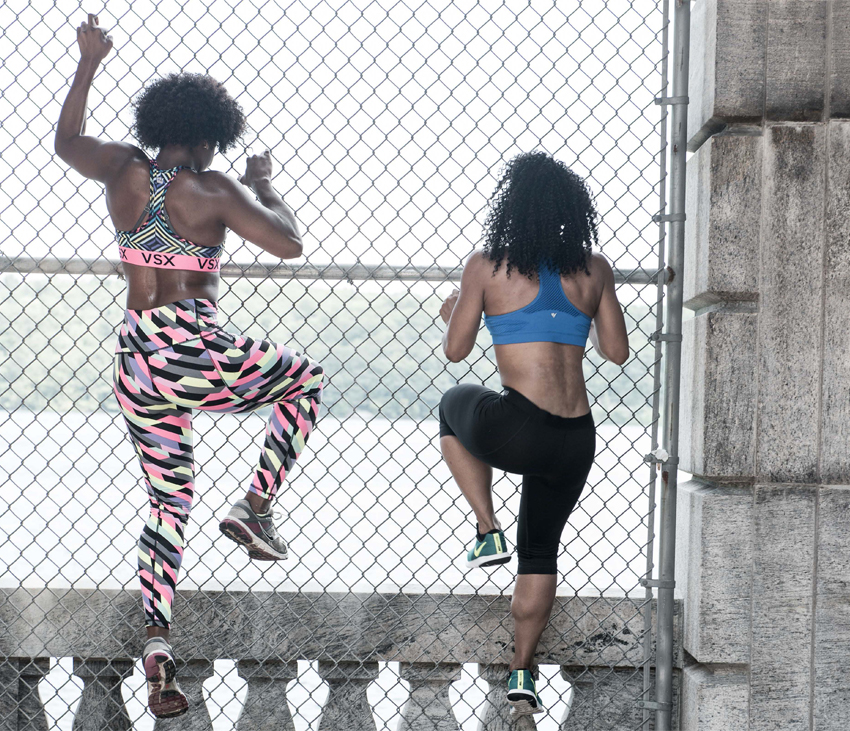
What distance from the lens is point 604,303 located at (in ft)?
9.18

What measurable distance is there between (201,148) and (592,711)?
2652 millimetres

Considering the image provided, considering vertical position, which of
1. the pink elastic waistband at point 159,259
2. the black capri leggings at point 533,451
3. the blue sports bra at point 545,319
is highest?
the pink elastic waistband at point 159,259

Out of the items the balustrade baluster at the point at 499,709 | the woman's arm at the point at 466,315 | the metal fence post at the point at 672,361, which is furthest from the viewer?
the balustrade baluster at the point at 499,709

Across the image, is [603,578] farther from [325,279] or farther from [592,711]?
[325,279]

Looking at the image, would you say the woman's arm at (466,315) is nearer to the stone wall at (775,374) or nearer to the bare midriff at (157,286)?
the stone wall at (775,374)

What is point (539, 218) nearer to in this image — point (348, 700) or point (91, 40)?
point (91, 40)

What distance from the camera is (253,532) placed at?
269 cm

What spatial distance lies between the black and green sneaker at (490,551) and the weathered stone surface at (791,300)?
96 centimetres

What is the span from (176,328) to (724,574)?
84.4 inches

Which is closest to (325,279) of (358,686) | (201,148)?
(201,148)

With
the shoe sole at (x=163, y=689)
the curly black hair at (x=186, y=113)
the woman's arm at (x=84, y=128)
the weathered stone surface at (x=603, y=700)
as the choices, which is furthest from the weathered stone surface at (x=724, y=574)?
the woman's arm at (x=84, y=128)

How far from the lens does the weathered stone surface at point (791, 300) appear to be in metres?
2.68

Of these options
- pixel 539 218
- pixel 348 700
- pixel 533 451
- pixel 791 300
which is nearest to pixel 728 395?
pixel 791 300

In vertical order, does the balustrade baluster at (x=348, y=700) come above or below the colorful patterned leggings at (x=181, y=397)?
below
